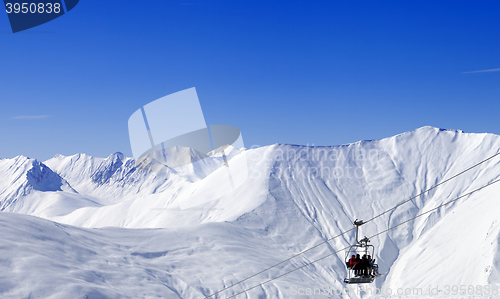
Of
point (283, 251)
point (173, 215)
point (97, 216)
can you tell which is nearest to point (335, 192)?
point (283, 251)

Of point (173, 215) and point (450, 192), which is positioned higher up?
point (450, 192)

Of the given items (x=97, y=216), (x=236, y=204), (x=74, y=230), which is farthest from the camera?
(x=97, y=216)

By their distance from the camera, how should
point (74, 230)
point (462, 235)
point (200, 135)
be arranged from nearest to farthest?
point (200, 135) → point (74, 230) → point (462, 235)

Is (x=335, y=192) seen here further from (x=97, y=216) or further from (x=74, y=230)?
(x=97, y=216)

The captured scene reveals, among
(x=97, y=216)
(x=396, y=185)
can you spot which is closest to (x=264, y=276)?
(x=396, y=185)

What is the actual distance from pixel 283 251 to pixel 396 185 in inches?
1752

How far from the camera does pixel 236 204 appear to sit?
94875 millimetres

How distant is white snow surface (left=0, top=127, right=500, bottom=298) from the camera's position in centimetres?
4891

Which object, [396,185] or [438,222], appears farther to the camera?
[396,185]

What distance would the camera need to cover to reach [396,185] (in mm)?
109375

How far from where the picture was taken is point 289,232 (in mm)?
87750

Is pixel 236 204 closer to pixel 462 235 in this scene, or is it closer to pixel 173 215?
pixel 173 215

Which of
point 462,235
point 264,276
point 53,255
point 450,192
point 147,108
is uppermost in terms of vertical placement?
point 450,192

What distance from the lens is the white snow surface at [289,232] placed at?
48.9 meters
